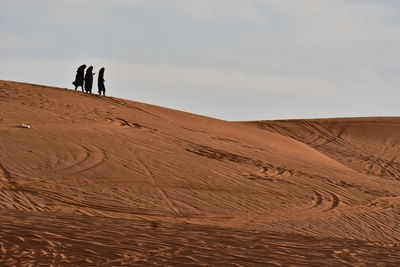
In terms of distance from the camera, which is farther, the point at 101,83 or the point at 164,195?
the point at 101,83

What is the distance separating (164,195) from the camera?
1354cm

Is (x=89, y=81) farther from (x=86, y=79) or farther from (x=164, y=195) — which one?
(x=164, y=195)

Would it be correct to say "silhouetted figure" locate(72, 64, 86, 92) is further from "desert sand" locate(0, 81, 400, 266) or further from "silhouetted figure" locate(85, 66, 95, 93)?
"desert sand" locate(0, 81, 400, 266)

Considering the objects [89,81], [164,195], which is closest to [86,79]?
[89,81]

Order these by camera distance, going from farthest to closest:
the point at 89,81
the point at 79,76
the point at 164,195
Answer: the point at 89,81 → the point at 79,76 → the point at 164,195

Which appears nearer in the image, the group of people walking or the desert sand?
the desert sand

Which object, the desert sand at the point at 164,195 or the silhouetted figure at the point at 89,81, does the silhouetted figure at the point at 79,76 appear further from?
the desert sand at the point at 164,195

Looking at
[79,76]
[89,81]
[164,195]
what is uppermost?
[79,76]

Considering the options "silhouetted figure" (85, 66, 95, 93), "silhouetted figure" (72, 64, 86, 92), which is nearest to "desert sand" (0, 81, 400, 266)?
"silhouetted figure" (72, 64, 86, 92)

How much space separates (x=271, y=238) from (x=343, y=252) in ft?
4.09

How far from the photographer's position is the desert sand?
881 cm

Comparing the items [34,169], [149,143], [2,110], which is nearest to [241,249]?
[34,169]

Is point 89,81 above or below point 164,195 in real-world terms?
above

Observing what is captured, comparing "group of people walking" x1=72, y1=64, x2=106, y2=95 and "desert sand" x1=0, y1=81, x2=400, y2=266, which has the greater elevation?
"group of people walking" x1=72, y1=64, x2=106, y2=95
